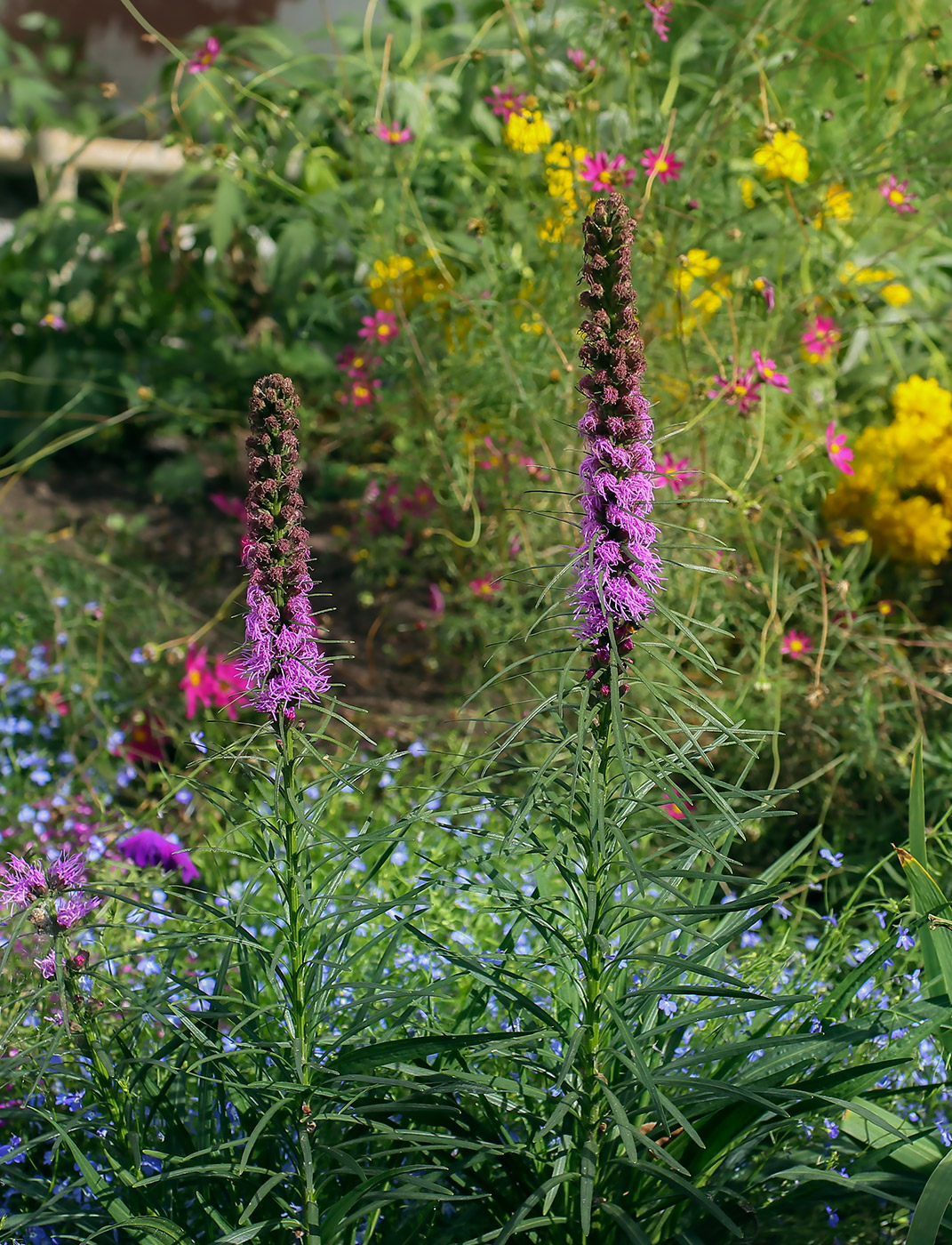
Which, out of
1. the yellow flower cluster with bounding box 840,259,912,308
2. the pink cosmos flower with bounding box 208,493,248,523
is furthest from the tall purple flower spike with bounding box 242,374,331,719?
the pink cosmos flower with bounding box 208,493,248,523

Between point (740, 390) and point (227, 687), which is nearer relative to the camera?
point (740, 390)

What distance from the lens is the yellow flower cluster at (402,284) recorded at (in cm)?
320

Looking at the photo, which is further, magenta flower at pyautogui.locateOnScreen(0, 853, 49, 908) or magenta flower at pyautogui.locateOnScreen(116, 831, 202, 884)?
magenta flower at pyautogui.locateOnScreen(116, 831, 202, 884)

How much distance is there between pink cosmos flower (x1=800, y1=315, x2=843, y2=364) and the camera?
2.96 m

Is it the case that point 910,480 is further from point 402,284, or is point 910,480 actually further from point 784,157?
point 402,284

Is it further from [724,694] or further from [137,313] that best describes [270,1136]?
[137,313]

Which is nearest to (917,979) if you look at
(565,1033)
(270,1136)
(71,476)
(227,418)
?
(565,1033)

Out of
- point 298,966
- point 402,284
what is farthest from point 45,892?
point 402,284

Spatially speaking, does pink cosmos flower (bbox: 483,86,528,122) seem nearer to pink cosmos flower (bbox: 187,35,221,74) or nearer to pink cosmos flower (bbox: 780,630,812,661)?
pink cosmos flower (bbox: 187,35,221,74)

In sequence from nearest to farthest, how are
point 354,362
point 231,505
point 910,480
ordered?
point 354,362
point 910,480
point 231,505

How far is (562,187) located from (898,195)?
813 millimetres

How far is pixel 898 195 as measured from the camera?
2.81 meters

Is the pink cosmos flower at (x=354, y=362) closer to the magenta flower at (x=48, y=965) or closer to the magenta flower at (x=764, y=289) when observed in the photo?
the magenta flower at (x=764, y=289)

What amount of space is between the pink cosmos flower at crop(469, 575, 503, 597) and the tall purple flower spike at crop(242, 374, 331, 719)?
1884mm
